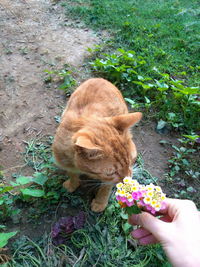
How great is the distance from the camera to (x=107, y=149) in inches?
84.8

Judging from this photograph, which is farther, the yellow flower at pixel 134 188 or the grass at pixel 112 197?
the grass at pixel 112 197

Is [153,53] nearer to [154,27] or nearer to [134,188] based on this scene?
[154,27]

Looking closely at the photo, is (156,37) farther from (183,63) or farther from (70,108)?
(70,108)

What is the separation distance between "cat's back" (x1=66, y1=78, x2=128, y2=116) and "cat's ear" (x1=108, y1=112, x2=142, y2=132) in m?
0.40

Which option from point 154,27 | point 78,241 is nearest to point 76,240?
point 78,241

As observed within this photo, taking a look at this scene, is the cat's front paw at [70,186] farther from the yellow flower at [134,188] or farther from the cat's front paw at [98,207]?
the yellow flower at [134,188]

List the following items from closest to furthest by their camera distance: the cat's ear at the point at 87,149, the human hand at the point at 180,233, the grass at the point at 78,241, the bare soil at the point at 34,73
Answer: the human hand at the point at 180,233 < the cat's ear at the point at 87,149 < the grass at the point at 78,241 < the bare soil at the point at 34,73

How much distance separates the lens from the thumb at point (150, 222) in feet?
5.27

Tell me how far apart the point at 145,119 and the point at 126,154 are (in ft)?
5.76

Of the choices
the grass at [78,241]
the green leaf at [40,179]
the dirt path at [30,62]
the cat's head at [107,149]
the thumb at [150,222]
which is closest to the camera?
the thumb at [150,222]

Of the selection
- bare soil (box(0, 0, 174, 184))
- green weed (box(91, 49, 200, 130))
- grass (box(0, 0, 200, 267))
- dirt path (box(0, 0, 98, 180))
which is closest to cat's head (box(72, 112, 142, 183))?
grass (box(0, 0, 200, 267))

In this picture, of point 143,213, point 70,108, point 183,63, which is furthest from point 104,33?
point 143,213

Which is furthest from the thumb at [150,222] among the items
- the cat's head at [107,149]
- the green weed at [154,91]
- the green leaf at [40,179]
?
the green weed at [154,91]

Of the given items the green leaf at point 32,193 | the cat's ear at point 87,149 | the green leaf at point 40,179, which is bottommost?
the green leaf at point 40,179
